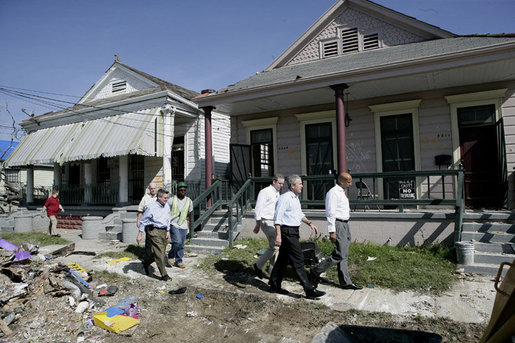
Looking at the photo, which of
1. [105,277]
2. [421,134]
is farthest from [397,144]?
[105,277]

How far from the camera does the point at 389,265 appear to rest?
247 inches

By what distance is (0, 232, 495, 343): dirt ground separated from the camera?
4184mm

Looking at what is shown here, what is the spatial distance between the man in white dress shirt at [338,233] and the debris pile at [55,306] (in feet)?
9.40

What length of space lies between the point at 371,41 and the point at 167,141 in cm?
813

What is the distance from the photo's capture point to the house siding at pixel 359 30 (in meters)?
11.5

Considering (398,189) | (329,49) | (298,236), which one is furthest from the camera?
(329,49)

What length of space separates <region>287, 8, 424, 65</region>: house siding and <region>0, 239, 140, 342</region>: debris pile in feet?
34.0

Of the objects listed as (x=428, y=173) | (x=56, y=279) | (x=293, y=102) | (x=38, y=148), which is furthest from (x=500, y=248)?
(x=38, y=148)

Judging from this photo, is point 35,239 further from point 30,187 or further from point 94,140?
point 30,187

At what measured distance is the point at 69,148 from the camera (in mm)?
14594

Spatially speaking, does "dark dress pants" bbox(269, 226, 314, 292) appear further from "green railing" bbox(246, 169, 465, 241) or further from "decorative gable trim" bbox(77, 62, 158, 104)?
"decorative gable trim" bbox(77, 62, 158, 104)

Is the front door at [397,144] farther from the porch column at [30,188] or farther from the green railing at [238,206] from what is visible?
the porch column at [30,188]

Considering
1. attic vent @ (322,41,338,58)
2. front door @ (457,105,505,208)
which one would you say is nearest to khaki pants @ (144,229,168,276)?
front door @ (457,105,505,208)

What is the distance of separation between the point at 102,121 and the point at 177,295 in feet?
37.2
